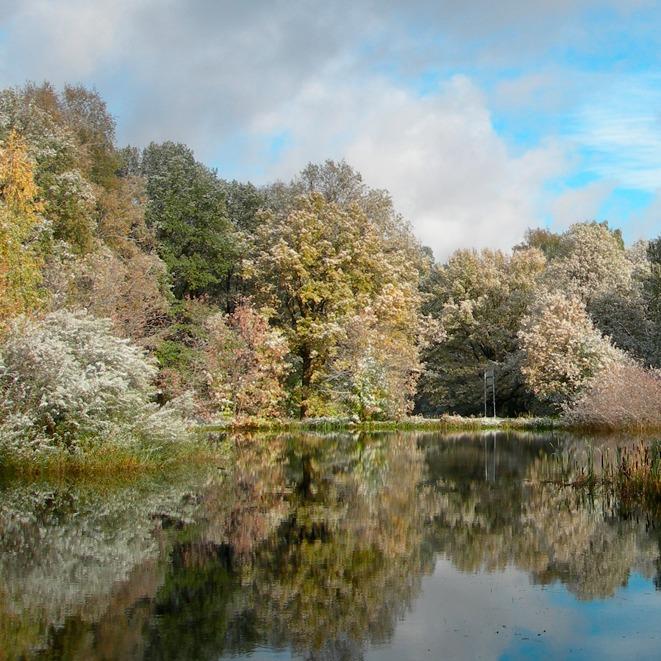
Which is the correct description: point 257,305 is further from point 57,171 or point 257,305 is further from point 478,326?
point 478,326

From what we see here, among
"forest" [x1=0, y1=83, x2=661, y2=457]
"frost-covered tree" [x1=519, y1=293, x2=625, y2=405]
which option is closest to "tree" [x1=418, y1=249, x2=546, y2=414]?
"forest" [x1=0, y1=83, x2=661, y2=457]

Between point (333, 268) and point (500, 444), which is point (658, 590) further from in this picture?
point (333, 268)

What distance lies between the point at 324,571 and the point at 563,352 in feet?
Answer: 108

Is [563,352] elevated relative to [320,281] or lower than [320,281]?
lower

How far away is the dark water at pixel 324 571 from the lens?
7582 millimetres

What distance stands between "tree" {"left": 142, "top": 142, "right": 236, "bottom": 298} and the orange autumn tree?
Result: 16.5 m

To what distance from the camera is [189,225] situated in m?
45.2

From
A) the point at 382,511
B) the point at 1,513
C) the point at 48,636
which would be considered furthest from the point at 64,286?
the point at 48,636

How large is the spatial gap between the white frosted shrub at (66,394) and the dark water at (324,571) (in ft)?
4.43

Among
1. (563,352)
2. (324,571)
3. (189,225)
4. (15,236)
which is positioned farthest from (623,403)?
(189,225)

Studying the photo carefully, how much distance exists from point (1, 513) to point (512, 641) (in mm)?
9341

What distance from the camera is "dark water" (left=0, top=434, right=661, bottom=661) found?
7582 mm

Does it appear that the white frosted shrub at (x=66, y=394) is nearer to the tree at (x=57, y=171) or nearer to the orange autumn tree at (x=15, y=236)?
the orange autumn tree at (x=15, y=236)

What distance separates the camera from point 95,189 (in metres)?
37.4
